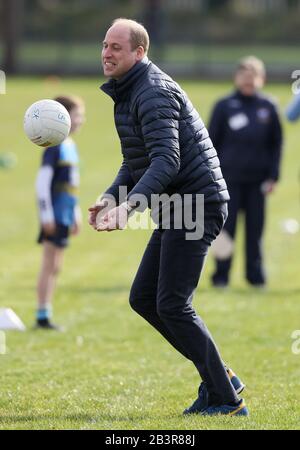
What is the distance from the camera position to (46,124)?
6.12 metres

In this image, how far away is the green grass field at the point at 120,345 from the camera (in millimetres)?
6129

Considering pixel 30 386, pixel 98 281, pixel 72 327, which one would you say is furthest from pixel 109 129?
pixel 30 386

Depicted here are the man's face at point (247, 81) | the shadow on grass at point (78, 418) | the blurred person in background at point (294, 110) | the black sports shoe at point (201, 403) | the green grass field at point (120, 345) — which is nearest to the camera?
the shadow on grass at point (78, 418)

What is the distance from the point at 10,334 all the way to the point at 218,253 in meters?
3.90

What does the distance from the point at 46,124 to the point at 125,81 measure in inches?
26.6

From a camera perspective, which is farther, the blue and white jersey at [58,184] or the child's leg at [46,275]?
the child's leg at [46,275]

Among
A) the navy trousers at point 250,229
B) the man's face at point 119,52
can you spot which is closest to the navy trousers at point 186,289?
the man's face at point 119,52

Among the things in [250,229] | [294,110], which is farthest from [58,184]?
[250,229]

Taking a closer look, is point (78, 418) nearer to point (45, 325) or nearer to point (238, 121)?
point (45, 325)

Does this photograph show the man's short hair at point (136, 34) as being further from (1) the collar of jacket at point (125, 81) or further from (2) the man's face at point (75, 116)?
(2) the man's face at point (75, 116)

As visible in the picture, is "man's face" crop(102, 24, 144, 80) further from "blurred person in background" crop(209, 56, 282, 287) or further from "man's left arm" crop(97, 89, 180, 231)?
"blurred person in background" crop(209, 56, 282, 287)

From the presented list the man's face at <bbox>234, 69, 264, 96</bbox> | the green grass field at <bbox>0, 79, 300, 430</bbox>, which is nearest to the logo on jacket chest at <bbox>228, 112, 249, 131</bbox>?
the man's face at <bbox>234, 69, 264, 96</bbox>

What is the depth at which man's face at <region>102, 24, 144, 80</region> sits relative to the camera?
570 cm

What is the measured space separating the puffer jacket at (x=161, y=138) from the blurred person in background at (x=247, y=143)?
5.72m
